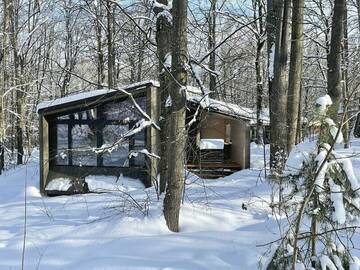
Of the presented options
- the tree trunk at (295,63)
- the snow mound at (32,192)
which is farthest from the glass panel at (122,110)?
Answer: the tree trunk at (295,63)

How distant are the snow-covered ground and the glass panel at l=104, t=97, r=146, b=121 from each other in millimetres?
3510

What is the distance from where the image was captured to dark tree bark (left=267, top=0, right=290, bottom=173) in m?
9.30

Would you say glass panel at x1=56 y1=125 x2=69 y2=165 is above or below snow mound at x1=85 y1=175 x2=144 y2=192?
above

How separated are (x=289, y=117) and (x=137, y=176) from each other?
16.6ft

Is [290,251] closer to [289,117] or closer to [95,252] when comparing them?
[95,252]

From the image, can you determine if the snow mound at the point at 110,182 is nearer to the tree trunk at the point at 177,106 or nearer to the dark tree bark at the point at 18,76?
the tree trunk at the point at 177,106

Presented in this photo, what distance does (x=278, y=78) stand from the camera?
9906mm

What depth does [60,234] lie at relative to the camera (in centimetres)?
693

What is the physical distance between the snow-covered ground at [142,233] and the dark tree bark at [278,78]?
972mm

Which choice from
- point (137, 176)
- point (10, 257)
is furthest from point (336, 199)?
point (137, 176)

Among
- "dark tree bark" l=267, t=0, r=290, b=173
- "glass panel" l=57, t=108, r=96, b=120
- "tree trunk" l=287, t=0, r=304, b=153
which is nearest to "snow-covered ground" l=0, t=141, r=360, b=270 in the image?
"dark tree bark" l=267, t=0, r=290, b=173

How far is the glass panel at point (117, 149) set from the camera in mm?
13282

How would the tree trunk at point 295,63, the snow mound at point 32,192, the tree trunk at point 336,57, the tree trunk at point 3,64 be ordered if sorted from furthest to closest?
the tree trunk at point 3,64 → the snow mound at point 32,192 → the tree trunk at point 295,63 → the tree trunk at point 336,57

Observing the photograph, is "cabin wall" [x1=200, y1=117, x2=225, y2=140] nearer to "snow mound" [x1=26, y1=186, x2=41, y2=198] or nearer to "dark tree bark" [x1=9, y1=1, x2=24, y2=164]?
"snow mound" [x1=26, y1=186, x2=41, y2=198]
